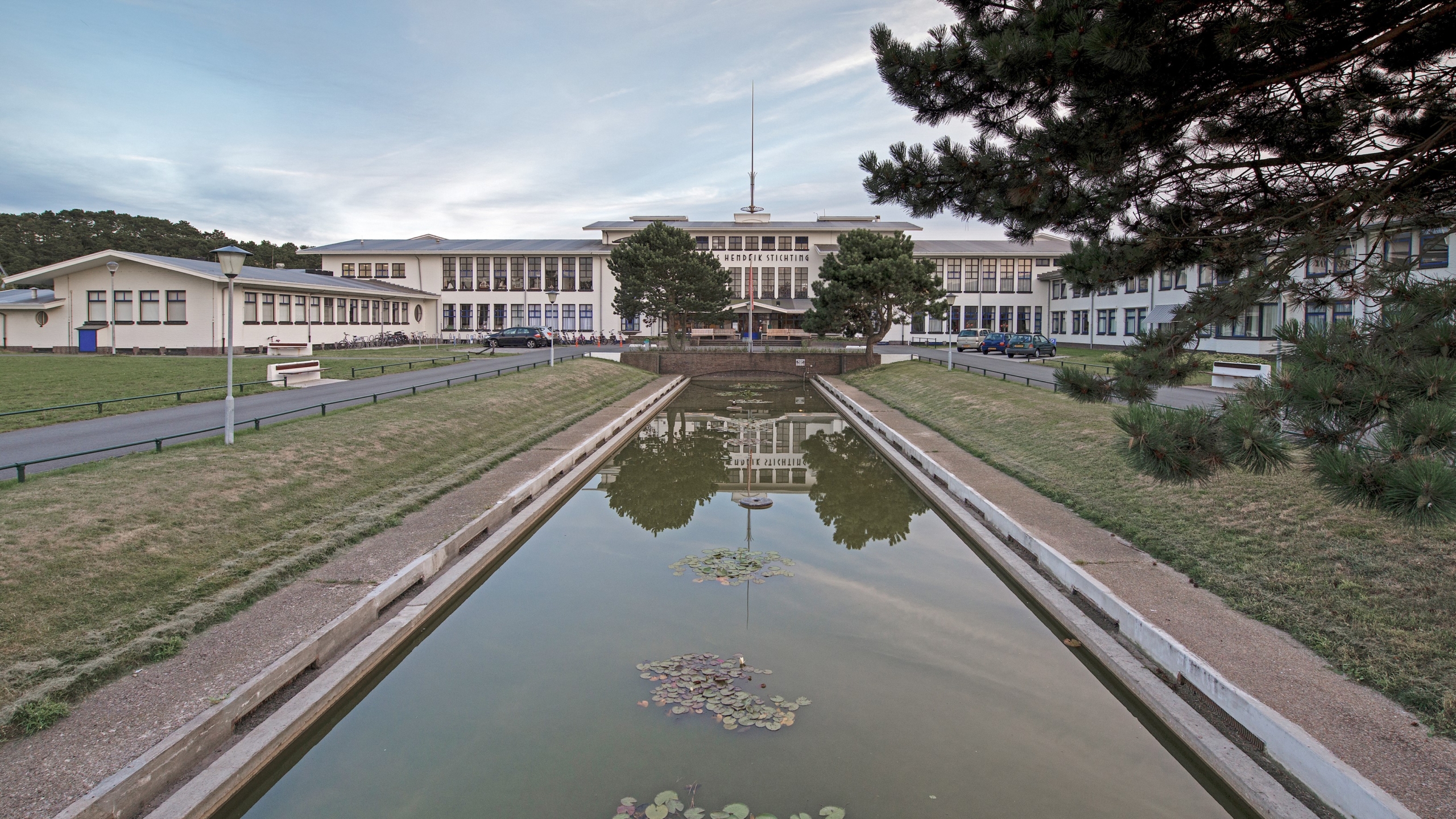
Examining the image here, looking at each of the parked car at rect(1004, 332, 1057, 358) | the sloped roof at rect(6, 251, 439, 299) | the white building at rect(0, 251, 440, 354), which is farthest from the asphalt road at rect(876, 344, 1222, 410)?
the white building at rect(0, 251, 440, 354)

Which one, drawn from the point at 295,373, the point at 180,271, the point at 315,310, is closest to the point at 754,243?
the point at 315,310

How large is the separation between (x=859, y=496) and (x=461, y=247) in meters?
57.9

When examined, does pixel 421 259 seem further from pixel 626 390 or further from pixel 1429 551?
pixel 1429 551

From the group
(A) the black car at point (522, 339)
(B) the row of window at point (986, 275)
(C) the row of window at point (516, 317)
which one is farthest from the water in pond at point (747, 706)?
(B) the row of window at point (986, 275)

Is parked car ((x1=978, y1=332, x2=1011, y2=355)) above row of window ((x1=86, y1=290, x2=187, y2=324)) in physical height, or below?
below

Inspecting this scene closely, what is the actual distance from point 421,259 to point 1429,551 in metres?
66.6

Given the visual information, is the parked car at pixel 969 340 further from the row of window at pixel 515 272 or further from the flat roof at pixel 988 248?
the row of window at pixel 515 272

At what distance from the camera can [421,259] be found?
6500 centimetres

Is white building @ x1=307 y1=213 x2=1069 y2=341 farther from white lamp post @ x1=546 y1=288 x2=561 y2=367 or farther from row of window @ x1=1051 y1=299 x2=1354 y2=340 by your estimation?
row of window @ x1=1051 y1=299 x2=1354 y2=340

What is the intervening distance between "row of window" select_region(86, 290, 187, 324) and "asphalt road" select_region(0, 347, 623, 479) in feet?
57.3

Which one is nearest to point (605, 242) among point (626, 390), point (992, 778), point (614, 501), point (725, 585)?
point (626, 390)

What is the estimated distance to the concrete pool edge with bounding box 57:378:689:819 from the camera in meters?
4.80

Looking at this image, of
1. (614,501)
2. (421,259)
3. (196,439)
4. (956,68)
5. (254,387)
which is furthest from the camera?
(421,259)

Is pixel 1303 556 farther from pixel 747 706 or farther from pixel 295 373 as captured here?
pixel 295 373
